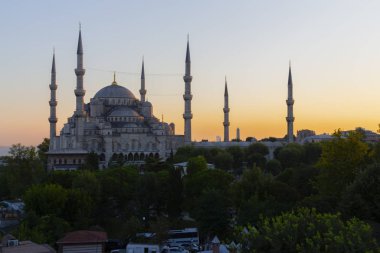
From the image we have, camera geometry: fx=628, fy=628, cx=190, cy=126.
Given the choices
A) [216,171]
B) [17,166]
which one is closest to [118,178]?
[216,171]

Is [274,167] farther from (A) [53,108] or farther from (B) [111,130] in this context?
(A) [53,108]

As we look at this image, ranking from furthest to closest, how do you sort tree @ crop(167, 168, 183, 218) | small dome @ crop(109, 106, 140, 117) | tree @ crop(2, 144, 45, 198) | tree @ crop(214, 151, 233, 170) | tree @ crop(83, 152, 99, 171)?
small dome @ crop(109, 106, 140, 117) → tree @ crop(214, 151, 233, 170) → tree @ crop(83, 152, 99, 171) → tree @ crop(2, 144, 45, 198) → tree @ crop(167, 168, 183, 218)

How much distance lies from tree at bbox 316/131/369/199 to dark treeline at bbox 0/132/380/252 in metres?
0.04

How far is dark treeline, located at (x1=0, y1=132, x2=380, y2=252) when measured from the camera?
2183 centimetres

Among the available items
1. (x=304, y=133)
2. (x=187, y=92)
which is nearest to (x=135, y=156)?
(x=187, y=92)

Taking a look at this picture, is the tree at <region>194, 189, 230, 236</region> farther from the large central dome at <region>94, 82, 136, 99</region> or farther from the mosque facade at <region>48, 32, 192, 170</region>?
the large central dome at <region>94, 82, 136, 99</region>

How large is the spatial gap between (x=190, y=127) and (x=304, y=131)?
34.8 m

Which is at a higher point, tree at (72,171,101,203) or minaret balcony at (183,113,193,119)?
minaret balcony at (183,113,193,119)

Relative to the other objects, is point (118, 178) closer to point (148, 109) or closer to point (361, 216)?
point (361, 216)

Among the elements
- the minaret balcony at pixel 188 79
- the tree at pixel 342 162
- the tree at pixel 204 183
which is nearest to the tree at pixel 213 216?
the tree at pixel 342 162

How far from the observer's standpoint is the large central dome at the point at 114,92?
246 ft

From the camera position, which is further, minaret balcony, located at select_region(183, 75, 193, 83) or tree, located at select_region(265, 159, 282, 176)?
minaret balcony, located at select_region(183, 75, 193, 83)

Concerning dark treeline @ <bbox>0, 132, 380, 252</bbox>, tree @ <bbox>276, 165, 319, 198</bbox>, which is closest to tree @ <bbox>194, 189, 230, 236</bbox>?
dark treeline @ <bbox>0, 132, 380, 252</bbox>

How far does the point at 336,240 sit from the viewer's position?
12.9 m
